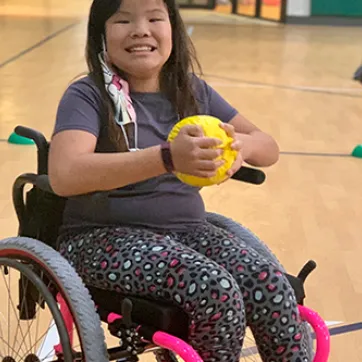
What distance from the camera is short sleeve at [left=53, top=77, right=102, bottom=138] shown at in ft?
4.75

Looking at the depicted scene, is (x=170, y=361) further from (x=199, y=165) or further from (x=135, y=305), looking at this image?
(x=199, y=165)

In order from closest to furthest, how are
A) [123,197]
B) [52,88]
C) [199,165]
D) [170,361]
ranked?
[199,165]
[123,197]
[170,361]
[52,88]

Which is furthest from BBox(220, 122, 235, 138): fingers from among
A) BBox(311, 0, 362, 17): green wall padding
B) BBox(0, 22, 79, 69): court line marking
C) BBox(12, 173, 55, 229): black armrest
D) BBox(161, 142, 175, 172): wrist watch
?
BBox(311, 0, 362, 17): green wall padding

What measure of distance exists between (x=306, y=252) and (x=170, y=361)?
43.4 inches

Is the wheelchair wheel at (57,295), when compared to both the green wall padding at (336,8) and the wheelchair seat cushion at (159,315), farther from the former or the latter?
the green wall padding at (336,8)

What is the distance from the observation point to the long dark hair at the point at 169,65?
150 centimetres

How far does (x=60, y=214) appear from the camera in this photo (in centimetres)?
160

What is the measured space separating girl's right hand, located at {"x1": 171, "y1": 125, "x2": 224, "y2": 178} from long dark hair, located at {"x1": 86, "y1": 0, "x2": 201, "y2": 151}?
0.72ft

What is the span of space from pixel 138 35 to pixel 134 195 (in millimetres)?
312

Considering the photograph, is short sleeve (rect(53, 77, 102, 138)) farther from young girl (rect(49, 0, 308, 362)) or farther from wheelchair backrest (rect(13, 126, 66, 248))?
wheelchair backrest (rect(13, 126, 66, 248))

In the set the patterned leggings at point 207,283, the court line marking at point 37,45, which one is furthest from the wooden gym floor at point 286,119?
the patterned leggings at point 207,283

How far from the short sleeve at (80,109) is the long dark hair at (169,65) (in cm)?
2

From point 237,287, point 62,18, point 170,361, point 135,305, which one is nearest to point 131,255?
point 135,305

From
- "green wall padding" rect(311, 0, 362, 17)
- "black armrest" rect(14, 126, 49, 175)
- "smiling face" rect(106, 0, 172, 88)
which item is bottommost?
"green wall padding" rect(311, 0, 362, 17)
